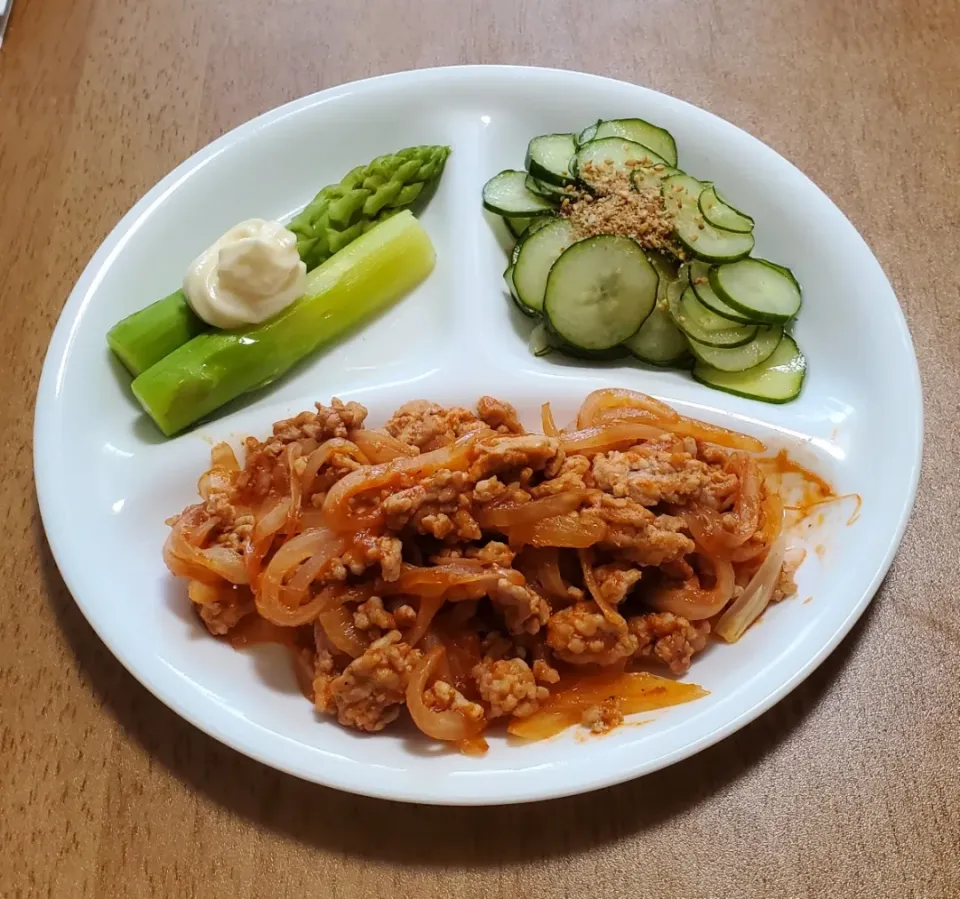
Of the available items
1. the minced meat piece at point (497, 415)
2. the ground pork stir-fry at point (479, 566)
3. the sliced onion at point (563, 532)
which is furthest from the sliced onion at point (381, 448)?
the sliced onion at point (563, 532)

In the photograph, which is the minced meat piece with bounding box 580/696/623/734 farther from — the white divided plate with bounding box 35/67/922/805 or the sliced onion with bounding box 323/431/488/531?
the sliced onion with bounding box 323/431/488/531

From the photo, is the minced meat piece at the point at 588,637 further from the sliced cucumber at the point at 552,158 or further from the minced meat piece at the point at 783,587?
the sliced cucumber at the point at 552,158

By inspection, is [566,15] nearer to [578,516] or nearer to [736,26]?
[736,26]

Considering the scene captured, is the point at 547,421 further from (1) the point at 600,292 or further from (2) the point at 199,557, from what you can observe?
(2) the point at 199,557

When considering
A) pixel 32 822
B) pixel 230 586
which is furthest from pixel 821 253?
pixel 32 822

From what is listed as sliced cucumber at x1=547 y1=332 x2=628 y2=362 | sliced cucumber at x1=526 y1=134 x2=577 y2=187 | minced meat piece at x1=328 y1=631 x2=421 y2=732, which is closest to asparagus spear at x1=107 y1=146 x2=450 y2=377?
sliced cucumber at x1=526 y1=134 x2=577 y2=187

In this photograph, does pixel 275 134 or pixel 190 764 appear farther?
pixel 275 134
